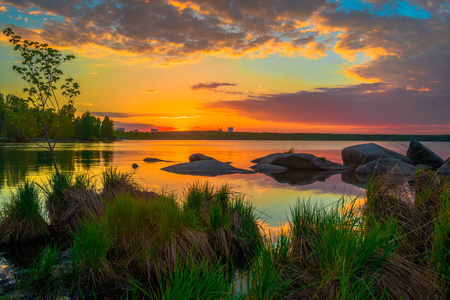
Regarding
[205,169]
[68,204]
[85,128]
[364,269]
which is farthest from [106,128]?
[364,269]

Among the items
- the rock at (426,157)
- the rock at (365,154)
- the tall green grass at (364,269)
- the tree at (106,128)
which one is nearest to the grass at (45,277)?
the tall green grass at (364,269)

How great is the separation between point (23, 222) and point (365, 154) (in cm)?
2532

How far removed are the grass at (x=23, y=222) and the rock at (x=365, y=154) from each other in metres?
23.5

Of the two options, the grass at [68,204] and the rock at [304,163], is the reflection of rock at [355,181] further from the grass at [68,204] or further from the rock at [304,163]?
the grass at [68,204]

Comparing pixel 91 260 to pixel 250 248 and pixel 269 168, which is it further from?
pixel 269 168

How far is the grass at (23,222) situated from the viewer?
24.6 feet

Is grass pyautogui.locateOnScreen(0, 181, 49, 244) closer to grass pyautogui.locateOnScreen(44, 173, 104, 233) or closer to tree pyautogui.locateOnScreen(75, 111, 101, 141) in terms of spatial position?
grass pyautogui.locateOnScreen(44, 173, 104, 233)

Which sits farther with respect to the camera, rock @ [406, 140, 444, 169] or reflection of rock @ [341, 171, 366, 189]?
rock @ [406, 140, 444, 169]

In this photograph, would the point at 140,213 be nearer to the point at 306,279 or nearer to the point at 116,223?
the point at 116,223

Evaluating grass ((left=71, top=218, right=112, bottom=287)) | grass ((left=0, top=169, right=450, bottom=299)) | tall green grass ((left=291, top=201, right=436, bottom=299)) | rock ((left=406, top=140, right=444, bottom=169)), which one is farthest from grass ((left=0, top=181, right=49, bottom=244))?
rock ((left=406, top=140, right=444, bottom=169))

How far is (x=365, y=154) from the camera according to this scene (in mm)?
26359

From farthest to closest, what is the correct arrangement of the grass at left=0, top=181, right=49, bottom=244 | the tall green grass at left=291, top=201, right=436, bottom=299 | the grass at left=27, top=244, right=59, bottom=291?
the grass at left=0, top=181, right=49, bottom=244
the grass at left=27, top=244, right=59, bottom=291
the tall green grass at left=291, top=201, right=436, bottom=299

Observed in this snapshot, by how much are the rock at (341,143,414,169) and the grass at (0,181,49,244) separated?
2353 cm

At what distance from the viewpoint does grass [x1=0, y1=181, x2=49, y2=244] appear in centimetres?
750
